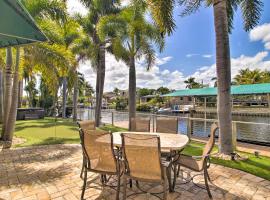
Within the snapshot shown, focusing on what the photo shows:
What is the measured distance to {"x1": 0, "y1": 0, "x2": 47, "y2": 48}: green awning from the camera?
3.18 metres

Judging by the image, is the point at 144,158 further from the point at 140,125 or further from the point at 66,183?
the point at 140,125

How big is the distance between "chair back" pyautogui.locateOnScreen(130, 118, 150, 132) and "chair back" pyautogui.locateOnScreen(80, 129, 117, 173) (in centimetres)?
209

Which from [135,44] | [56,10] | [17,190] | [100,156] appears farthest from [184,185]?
[56,10]

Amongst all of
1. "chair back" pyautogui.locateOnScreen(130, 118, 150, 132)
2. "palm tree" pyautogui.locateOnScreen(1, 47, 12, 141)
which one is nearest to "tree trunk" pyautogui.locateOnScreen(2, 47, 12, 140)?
"palm tree" pyautogui.locateOnScreen(1, 47, 12, 141)

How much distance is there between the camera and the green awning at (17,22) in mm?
3176

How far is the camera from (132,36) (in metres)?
9.58

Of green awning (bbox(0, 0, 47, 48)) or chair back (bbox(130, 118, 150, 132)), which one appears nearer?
green awning (bbox(0, 0, 47, 48))

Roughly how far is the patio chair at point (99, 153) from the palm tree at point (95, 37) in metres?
8.98

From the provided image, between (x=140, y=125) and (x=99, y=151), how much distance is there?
2265mm

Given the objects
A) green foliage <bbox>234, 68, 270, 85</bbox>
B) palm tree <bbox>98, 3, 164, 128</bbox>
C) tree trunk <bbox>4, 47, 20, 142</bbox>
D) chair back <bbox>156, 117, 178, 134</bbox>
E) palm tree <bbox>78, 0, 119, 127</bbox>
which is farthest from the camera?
green foliage <bbox>234, 68, 270, 85</bbox>

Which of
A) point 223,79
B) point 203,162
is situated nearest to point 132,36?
point 223,79

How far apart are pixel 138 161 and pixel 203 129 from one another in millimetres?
6697

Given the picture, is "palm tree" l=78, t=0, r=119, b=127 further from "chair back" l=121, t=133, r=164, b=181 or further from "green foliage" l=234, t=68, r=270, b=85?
"green foliage" l=234, t=68, r=270, b=85

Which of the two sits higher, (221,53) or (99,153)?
(221,53)
